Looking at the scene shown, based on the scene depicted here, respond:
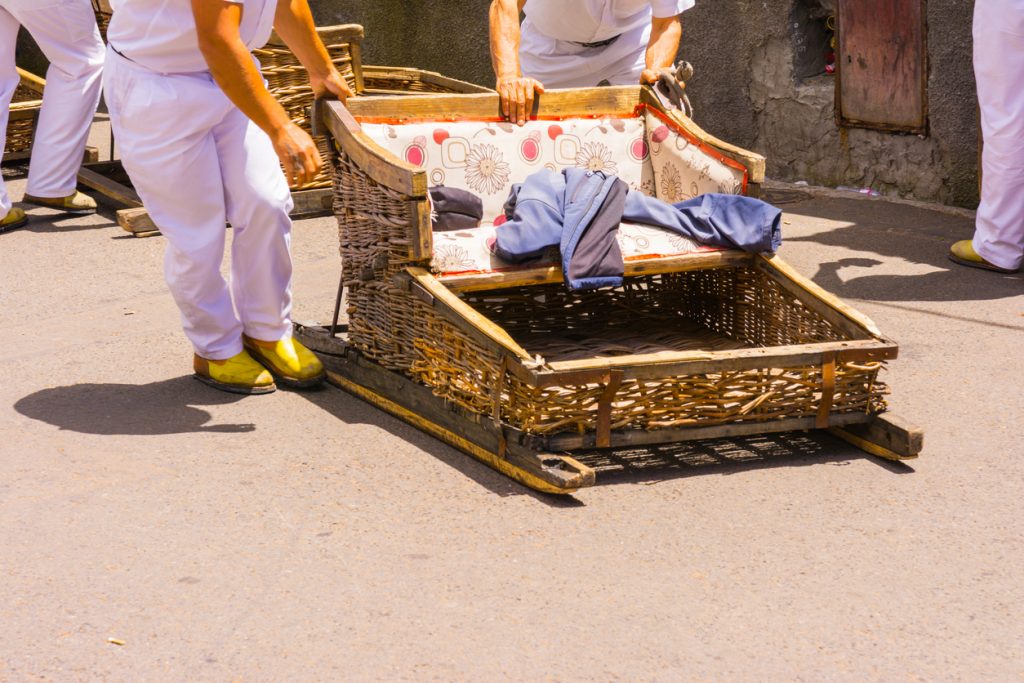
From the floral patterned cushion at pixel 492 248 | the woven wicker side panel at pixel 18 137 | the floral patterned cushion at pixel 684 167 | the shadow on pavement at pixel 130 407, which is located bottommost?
the shadow on pavement at pixel 130 407

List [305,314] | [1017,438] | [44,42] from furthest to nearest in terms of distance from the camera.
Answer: [44,42] < [305,314] < [1017,438]

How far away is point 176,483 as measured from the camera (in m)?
3.77

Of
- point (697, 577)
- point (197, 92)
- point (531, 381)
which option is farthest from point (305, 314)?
point (697, 577)

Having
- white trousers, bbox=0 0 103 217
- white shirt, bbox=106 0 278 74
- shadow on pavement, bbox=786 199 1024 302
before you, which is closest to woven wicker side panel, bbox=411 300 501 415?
white shirt, bbox=106 0 278 74

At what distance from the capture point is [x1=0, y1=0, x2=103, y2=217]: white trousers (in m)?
7.27

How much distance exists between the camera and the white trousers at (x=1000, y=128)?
19.0 ft

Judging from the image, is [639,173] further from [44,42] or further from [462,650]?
[44,42]

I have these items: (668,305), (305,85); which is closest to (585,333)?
(668,305)

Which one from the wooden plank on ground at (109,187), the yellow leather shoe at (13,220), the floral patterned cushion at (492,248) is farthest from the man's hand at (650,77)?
the yellow leather shoe at (13,220)

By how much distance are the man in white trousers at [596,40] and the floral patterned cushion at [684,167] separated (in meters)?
0.36

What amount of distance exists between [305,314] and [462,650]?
9.57 feet

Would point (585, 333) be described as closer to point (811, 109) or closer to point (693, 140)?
point (693, 140)

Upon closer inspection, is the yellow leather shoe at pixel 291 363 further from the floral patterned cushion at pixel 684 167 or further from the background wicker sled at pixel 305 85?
the background wicker sled at pixel 305 85

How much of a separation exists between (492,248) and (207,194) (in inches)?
37.5
